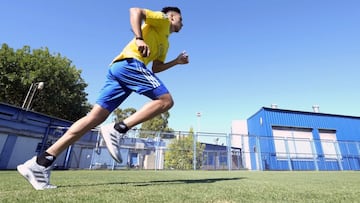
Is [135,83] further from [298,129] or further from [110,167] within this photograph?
[298,129]

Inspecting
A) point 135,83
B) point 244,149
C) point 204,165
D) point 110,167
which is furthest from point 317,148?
point 135,83

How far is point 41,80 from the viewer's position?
623 inches

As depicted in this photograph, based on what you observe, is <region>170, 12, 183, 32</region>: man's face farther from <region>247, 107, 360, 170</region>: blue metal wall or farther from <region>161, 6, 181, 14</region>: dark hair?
<region>247, 107, 360, 170</region>: blue metal wall

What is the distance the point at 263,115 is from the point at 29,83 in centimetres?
1841

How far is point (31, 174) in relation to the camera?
186 centimetres

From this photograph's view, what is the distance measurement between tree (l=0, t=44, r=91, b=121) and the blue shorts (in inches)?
639

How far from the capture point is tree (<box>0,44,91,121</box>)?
50.2 feet

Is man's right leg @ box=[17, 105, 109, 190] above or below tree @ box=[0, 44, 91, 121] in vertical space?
below

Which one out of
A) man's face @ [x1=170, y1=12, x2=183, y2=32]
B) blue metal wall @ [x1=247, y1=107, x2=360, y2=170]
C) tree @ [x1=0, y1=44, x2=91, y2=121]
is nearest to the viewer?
man's face @ [x1=170, y1=12, x2=183, y2=32]

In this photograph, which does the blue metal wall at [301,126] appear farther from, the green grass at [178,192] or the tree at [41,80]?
the tree at [41,80]

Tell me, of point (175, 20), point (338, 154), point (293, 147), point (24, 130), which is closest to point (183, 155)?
point (24, 130)

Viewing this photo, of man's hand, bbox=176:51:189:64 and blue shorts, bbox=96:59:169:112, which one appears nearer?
blue shorts, bbox=96:59:169:112

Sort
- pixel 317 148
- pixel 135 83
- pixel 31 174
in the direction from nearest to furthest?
pixel 31 174
pixel 135 83
pixel 317 148

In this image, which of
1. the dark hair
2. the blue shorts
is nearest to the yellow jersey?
the blue shorts
